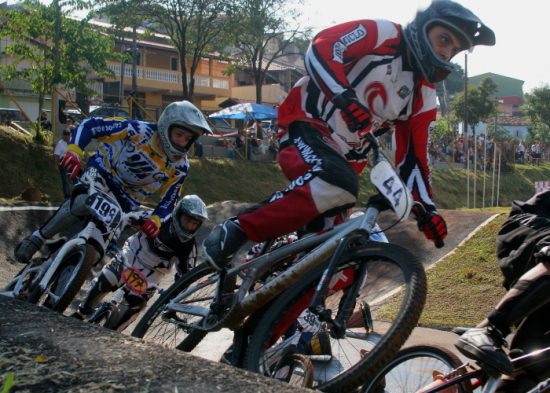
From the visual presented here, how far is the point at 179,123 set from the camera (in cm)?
582

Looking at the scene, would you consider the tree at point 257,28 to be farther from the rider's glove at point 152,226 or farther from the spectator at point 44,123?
the rider's glove at point 152,226

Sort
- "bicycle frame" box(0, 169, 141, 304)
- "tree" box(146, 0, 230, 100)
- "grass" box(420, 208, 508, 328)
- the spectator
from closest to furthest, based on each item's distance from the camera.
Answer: "bicycle frame" box(0, 169, 141, 304) → "grass" box(420, 208, 508, 328) → the spectator → "tree" box(146, 0, 230, 100)

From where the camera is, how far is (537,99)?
58188mm

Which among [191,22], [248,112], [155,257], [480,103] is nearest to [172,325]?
[155,257]

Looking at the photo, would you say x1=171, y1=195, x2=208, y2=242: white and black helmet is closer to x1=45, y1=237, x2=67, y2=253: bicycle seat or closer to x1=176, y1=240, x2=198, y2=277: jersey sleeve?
x1=176, y1=240, x2=198, y2=277: jersey sleeve

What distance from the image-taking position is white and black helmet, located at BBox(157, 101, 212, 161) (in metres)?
5.79

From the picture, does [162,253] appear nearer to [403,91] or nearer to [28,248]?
[28,248]

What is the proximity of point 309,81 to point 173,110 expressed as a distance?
6.64 ft

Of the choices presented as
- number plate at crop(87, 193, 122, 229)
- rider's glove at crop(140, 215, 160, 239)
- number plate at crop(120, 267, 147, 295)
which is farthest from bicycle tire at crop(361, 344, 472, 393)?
number plate at crop(87, 193, 122, 229)

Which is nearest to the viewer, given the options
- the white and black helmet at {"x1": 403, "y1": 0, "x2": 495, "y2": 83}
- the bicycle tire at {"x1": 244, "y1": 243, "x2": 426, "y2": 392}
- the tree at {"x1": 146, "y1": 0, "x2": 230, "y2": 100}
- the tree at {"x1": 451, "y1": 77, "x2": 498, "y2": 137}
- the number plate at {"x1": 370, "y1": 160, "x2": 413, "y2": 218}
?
the bicycle tire at {"x1": 244, "y1": 243, "x2": 426, "y2": 392}

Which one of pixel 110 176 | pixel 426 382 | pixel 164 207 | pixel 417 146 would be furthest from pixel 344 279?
pixel 110 176

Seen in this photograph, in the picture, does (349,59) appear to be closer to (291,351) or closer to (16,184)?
(291,351)

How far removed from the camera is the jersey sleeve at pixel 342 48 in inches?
149

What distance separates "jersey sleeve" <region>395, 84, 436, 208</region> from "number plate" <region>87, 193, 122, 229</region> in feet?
8.20
